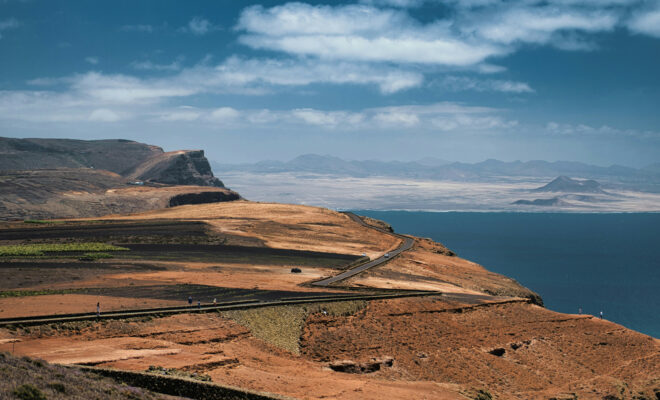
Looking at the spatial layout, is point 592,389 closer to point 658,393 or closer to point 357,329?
point 658,393

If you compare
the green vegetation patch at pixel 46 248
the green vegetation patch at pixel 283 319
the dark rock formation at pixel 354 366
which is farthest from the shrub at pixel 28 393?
the green vegetation patch at pixel 46 248

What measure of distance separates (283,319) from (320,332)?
12.8ft

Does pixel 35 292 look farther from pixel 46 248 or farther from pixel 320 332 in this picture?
pixel 46 248

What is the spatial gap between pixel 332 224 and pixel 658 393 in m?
96.6

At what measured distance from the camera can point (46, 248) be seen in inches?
3612

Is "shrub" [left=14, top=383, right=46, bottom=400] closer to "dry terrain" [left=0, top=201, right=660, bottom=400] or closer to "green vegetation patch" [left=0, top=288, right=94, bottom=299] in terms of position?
"dry terrain" [left=0, top=201, right=660, bottom=400]

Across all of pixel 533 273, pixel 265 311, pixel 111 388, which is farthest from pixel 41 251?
pixel 533 273

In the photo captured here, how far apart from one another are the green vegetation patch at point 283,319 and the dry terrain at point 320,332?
20cm

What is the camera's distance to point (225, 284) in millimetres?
72875

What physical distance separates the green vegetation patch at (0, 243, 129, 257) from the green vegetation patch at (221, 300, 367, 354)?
151ft

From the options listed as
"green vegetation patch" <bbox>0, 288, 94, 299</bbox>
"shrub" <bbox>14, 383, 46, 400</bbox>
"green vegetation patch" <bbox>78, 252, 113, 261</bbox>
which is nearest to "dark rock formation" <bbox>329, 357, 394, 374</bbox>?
"shrub" <bbox>14, 383, 46, 400</bbox>

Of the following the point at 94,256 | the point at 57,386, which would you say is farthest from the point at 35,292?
the point at 57,386

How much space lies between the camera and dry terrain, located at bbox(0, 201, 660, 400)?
1676 inches

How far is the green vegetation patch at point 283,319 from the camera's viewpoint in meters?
52.6
